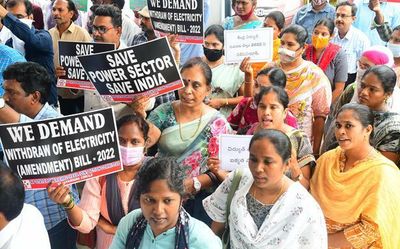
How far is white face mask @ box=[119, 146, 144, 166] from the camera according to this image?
9.19 feet

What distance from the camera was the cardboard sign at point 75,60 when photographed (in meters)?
3.85

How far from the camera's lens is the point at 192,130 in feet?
10.6

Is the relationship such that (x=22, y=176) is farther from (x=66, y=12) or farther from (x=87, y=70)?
(x=66, y=12)

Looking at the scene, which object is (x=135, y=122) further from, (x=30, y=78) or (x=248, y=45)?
(x=248, y=45)

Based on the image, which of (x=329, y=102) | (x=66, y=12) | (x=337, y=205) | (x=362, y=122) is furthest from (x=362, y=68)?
(x=66, y=12)

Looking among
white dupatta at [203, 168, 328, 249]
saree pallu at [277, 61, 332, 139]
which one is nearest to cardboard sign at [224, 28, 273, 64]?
saree pallu at [277, 61, 332, 139]

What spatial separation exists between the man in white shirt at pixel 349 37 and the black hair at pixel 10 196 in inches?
181

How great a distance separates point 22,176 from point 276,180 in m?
1.12

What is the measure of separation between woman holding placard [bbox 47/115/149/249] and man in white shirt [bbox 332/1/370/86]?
11.8ft

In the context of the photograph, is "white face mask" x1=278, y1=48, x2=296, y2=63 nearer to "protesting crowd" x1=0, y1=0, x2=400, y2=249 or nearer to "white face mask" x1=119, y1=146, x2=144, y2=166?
"protesting crowd" x1=0, y1=0, x2=400, y2=249

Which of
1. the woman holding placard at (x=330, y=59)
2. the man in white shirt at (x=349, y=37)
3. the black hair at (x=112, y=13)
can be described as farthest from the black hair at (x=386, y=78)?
the man in white shirt at (x=349, y=37)

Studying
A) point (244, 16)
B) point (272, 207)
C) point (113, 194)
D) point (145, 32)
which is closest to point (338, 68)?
point (244, 16)

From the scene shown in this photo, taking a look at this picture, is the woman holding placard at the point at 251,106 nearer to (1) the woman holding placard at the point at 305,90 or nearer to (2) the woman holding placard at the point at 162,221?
(1) the woman holding placard at the point at 305,90

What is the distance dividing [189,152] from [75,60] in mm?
1227
